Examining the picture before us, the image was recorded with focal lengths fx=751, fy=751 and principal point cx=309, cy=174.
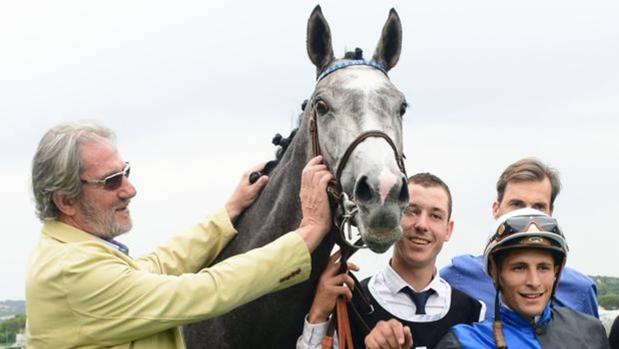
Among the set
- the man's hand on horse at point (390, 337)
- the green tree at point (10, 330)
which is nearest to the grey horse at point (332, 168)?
the man's hand on horse at point (390, 337)

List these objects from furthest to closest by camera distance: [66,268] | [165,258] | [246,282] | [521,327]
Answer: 1. [165,258]
2. [521,327]
3. [246,282]
4. [66,268]

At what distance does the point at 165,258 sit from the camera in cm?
433

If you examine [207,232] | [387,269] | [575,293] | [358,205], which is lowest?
[575,293]

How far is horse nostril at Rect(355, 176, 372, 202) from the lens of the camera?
3.54 meters

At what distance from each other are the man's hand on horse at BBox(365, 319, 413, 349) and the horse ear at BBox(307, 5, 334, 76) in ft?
5.25

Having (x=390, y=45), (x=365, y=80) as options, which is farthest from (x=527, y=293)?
(x=390, y=45)

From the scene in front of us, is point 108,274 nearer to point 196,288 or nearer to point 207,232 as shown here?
point 196,288

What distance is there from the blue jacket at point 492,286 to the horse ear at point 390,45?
162cm

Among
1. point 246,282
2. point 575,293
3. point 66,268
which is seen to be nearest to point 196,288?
point 246,282

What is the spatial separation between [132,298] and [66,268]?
0.30 m

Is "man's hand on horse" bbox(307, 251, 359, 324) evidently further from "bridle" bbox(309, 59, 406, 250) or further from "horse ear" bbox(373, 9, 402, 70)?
"horse ear" bbox(373, 9, 402, 70)

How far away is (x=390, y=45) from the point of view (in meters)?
4.56

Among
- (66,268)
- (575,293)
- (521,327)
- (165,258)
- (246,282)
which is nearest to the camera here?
(66,268)

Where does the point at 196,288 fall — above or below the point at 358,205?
below
